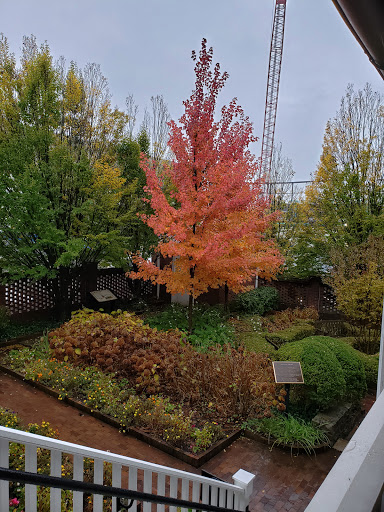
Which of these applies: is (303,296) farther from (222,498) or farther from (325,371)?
(222,498)

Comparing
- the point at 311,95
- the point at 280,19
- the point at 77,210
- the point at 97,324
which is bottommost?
the point at 97,324

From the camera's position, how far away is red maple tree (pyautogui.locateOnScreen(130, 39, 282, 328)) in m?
7.99

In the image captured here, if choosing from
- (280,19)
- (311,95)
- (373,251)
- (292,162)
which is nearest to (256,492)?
(373,251)

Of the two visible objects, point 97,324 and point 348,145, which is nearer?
point 97,324

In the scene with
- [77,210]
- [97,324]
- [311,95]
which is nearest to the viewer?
[97,324]

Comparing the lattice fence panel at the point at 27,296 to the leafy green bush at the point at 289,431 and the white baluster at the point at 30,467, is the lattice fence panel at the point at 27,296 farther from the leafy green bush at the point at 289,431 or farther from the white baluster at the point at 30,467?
the white baluster at the point at 30,467

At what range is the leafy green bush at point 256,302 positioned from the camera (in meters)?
12.2

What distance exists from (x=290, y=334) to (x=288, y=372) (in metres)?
3.95

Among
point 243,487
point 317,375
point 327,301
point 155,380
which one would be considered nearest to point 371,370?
point 317,375

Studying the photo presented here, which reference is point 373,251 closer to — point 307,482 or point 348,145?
point 348,145

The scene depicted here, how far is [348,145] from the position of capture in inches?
497

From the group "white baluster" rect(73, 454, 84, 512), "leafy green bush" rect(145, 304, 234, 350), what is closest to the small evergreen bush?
"leafy green bush" rect(145, 304, 234, 350)

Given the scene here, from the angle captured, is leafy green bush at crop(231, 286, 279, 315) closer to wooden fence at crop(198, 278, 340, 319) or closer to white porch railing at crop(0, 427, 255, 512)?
wooden fence at crop(198, 278, 340, 319)

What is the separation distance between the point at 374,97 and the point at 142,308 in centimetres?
1084
